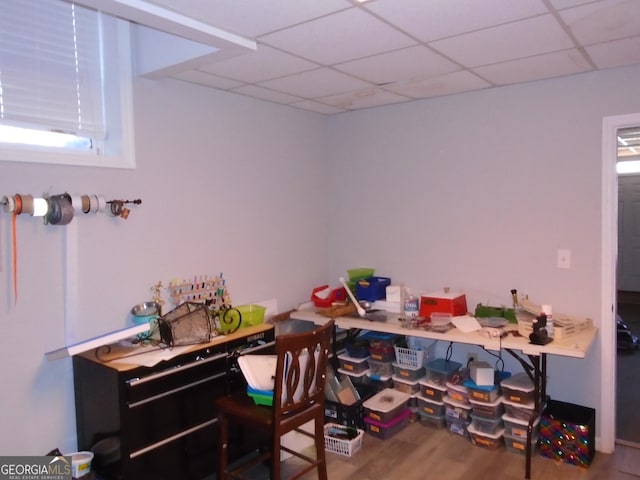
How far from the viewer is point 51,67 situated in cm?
258

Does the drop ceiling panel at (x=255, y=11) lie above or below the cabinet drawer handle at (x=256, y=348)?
Answer: above

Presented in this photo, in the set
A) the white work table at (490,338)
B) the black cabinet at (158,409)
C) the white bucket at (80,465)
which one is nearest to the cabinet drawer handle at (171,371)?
the black cabinet at (158,409)

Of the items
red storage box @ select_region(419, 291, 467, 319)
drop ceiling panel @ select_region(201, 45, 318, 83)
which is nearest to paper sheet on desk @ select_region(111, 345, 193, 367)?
drop ceiling panel @ select_region(201, 45, 318, 83)

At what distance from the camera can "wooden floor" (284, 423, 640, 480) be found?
2.88 metres

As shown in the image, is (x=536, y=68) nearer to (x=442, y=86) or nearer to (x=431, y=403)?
(x=442, y=86)

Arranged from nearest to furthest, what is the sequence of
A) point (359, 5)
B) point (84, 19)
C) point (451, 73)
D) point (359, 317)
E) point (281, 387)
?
point (359, 5)
point (281, 387)
point (84, 19)
point (451, 73)
point (359, 317)

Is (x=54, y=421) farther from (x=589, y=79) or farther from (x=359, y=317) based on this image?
(x=589, y=79)

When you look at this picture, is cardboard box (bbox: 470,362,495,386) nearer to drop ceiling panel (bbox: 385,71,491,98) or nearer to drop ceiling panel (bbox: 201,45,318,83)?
drop ceiling panel (bbox: 385,71,491,98)

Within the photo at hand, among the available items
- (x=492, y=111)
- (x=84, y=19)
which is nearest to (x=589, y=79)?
(x=492, y=111)

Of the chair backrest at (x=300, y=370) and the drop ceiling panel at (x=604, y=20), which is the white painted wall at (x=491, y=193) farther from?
the chair backrest at (x=300, y=370)

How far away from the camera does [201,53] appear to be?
8.23 ft

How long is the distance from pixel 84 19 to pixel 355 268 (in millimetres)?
2685

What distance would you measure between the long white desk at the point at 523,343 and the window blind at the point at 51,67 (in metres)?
2.15

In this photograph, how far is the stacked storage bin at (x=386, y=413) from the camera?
3334mm
